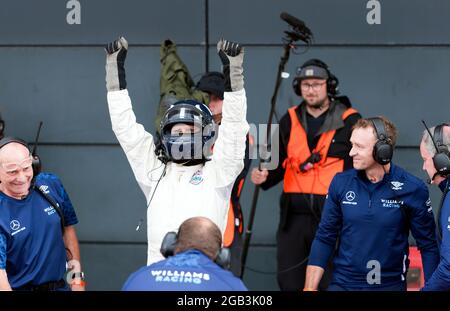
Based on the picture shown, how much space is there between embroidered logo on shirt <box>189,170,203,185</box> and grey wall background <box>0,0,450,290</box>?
300 cm

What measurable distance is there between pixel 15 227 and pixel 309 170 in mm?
2510

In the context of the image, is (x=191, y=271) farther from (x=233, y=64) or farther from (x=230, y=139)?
(x=233, y=64)

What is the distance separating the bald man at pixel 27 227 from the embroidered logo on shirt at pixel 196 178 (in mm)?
973

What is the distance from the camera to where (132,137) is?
6.84m

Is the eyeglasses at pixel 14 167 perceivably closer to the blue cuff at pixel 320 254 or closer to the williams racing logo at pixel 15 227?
the williams racing logo at pixel 15 227

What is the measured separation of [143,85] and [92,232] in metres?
1.35

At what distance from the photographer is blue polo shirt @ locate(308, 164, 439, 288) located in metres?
6.99

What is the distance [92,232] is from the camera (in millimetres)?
9883

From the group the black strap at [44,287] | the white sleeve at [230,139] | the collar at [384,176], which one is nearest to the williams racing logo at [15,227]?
the black strap at [44,287]

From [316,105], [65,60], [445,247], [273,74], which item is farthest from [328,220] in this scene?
[65,60]

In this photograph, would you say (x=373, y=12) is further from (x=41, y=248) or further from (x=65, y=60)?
(x=41, y=248)

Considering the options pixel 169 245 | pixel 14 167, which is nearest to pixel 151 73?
pixel 14 167

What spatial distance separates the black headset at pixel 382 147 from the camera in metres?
6.92

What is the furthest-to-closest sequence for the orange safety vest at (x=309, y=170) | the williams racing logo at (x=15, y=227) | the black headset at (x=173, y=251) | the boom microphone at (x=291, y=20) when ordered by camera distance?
1. the boom microphone at (x=291, y=20)
2. the orange safety vest at (x=309, y=170)
3. the williams racing logo at (x=15, y=227)
4. the black headset at (x=173, y=251)
